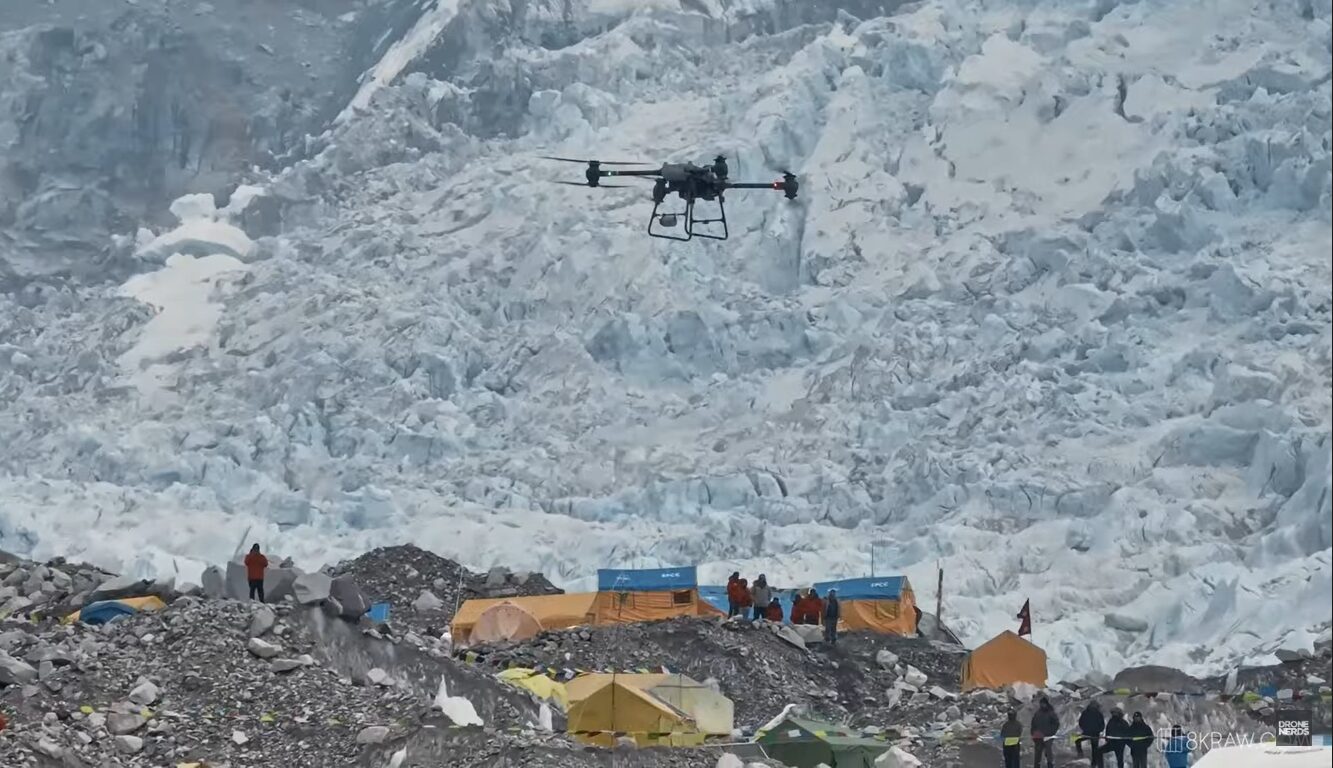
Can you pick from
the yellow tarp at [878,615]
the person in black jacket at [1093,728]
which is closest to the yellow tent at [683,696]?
the person in black jacket at [1093,728]

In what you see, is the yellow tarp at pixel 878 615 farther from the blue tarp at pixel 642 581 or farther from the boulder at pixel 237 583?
the boulder at pixel 237 583

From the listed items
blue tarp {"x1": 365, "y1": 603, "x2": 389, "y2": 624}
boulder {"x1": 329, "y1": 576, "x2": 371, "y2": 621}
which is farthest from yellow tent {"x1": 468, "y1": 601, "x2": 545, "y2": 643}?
boulder {"x1": 329, "y1": 576, "x2": 371, "y2": 621}

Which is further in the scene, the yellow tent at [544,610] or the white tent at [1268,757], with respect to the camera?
the yellow tent at [544,610]

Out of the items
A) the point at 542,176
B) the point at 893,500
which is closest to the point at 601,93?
the point at 542,176

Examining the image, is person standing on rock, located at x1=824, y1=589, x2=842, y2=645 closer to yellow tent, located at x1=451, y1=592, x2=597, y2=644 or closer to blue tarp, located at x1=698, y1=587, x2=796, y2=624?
blue tarp, located at x1=698, y1=587, x2=796, y2=624

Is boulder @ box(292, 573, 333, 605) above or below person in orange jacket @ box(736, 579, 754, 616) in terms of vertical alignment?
above

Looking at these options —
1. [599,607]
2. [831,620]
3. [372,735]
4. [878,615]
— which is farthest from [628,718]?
[878,615]
